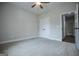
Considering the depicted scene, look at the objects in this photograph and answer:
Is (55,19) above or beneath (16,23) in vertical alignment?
above

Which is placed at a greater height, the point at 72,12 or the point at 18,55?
the point at 72,12

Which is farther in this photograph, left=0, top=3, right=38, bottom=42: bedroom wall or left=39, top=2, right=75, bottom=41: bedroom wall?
left=39, top=2, right=75, bottom=41: bedroom wall

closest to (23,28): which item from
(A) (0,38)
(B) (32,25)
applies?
(B) (32,25)

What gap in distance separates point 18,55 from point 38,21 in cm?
103

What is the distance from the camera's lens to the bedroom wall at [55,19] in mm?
2280

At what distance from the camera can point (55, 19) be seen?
370cm

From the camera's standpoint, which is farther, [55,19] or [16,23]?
[55,19]

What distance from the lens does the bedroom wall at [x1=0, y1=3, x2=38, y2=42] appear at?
217 centimetres

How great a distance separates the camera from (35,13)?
2.32 meters

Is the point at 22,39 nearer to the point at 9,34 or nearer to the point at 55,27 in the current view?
the point at 9,34

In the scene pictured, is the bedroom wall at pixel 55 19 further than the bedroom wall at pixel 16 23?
Yes

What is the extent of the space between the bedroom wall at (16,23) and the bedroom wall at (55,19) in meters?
0.22

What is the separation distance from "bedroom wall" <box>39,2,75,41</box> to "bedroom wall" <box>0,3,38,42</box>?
0.73ft

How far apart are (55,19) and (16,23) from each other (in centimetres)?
185
